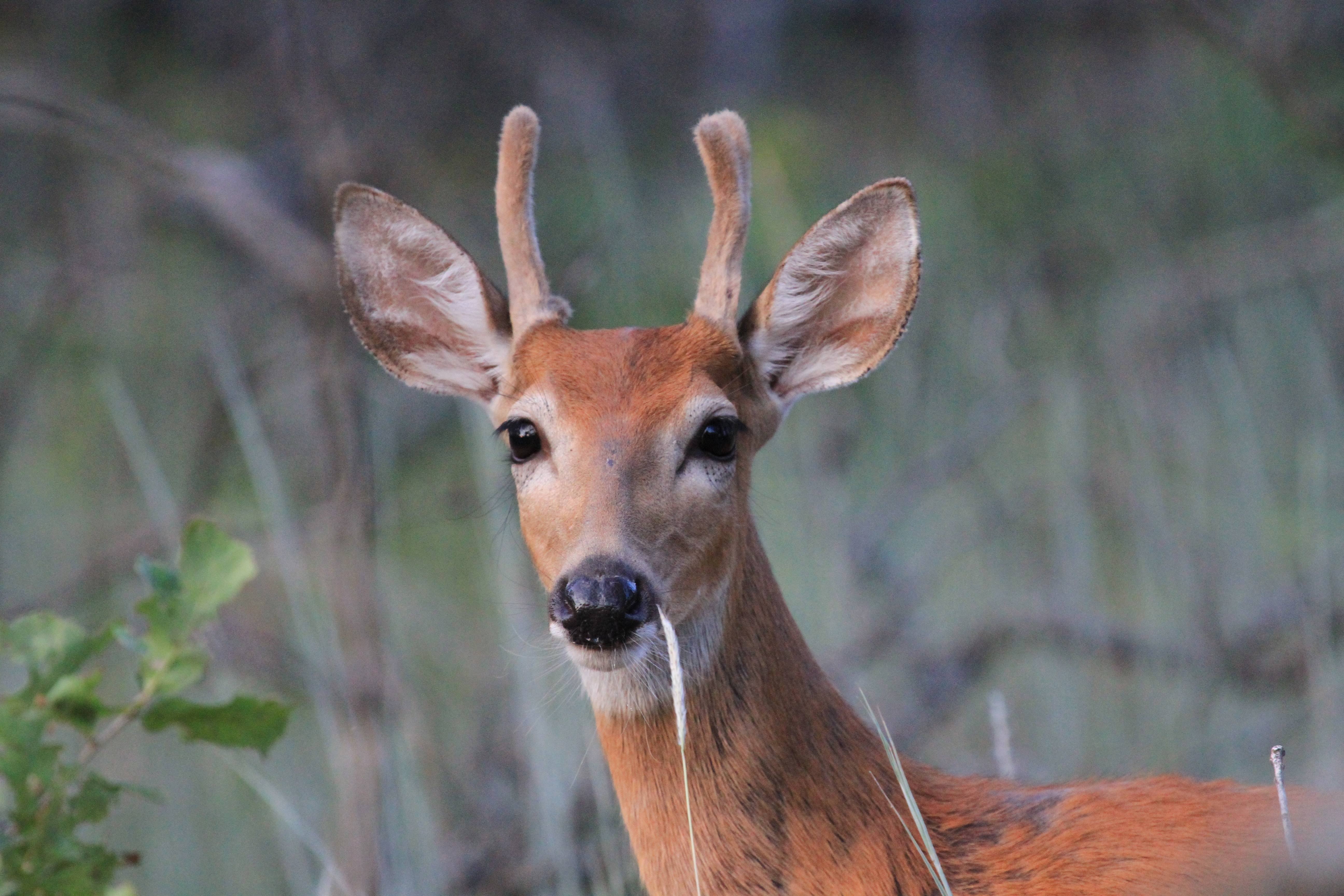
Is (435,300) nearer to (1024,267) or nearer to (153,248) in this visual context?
(1024,267)

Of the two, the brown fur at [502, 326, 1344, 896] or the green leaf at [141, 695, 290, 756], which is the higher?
the green leaf at [141, 695, 290, 756]

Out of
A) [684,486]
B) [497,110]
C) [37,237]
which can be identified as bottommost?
[684,486]

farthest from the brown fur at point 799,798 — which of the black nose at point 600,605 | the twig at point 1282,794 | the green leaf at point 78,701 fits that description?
the green leaf at point 78,701

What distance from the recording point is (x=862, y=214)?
3627mm

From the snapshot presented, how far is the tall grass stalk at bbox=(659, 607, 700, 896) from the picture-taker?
8.09 ft

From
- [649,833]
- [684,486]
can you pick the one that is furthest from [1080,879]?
[684,486]

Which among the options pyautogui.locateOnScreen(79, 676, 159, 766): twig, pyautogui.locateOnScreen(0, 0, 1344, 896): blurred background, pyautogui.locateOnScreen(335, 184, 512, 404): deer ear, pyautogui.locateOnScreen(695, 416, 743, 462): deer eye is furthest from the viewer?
pyautogui.locateOnScreen(0, 0, 1344, 896): blurred background

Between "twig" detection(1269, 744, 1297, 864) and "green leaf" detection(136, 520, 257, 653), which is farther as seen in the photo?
"green leaf" detection(136, 520, 257, 653)

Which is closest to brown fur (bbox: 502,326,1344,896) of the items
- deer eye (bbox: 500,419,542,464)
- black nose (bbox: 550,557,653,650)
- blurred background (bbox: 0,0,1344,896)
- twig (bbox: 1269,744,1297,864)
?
deer eye (bbox: 500,419,542,464)

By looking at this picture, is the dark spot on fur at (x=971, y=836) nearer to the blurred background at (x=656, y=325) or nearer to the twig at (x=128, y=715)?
the blurred background at (x=656, y=325)

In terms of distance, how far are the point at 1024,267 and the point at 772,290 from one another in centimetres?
593

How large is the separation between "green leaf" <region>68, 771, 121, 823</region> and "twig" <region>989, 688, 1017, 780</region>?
6.62ft

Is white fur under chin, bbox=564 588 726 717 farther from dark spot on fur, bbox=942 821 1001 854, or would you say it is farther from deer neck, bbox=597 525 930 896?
dark spot on fur, bbox=942 821 1001 854

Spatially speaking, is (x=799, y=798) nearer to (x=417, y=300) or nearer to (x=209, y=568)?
(x=209, y=568)
